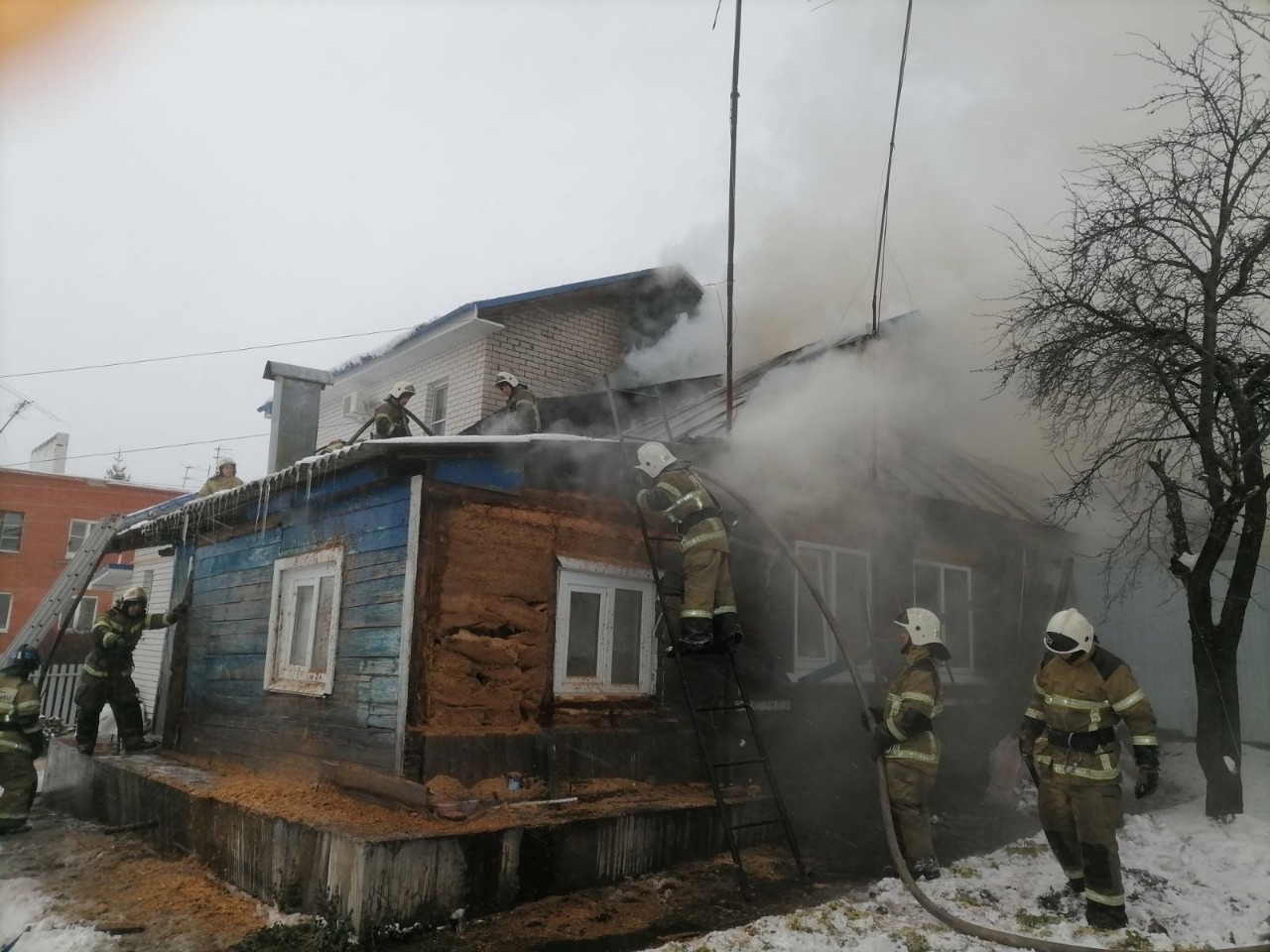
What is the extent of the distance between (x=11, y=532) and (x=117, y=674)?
23921 mm

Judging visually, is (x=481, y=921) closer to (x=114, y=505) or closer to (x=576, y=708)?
(x=576, y=708)

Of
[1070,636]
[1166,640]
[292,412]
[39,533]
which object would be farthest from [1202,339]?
[39,533]

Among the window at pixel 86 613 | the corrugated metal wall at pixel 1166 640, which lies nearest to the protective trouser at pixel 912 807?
the corrugated metal wall at pixel 1166 640

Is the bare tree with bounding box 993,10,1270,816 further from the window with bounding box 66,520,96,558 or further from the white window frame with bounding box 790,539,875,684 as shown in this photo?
the window with bounding box 66,520,96,558

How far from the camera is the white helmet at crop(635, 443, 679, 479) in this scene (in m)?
6.53

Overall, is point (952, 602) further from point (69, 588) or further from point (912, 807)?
point (69, 588)

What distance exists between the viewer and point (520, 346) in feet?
45.0

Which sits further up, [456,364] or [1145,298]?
[456,364]

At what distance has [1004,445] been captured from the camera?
11.7 metres

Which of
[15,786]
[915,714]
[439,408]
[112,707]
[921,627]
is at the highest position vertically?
[439,408]

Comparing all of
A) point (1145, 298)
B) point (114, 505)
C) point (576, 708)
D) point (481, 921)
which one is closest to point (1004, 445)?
point (1145, 298)

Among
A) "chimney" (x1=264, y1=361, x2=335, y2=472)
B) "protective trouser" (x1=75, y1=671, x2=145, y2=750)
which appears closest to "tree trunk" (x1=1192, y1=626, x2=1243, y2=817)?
"chimney" (x1=264, y1=361, x2=335, y2=472)

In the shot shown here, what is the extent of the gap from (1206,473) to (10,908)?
889 cm

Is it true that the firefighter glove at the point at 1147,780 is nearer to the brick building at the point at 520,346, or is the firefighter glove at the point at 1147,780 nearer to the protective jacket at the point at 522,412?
the protective jacket at the point at 522,412
